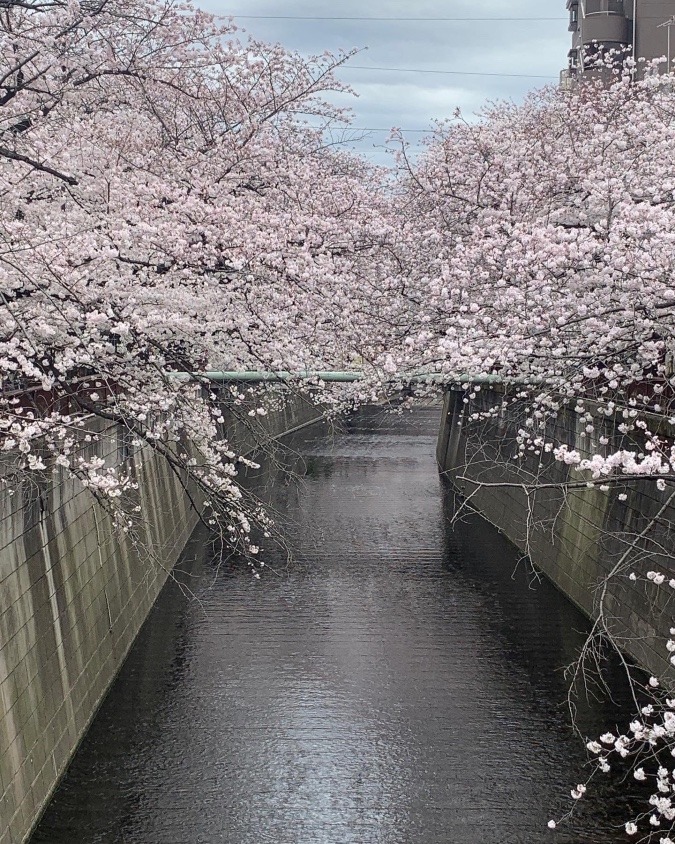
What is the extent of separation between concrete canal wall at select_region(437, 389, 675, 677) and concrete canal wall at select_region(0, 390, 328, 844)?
4778mm

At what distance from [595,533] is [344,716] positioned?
6.23 meters

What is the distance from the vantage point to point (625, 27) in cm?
4188

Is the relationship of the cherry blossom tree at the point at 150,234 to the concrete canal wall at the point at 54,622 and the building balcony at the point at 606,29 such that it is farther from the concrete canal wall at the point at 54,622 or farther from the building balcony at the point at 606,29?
the building balcony at the point at 606,29

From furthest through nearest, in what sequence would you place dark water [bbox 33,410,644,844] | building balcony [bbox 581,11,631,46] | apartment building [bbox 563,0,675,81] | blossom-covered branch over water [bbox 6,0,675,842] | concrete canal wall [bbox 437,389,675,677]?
building balcony [bbox 581,11,631,46], apartment building [bbox 563,0,675,81], concrete canal wall [bbox 437,389,675,677], dark water [bbox 33,410,644,844], blossom-covered branch over water [bbox 6,0,675,842]

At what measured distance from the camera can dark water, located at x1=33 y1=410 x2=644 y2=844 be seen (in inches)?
389

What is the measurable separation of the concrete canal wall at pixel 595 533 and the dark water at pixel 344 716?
0.80m

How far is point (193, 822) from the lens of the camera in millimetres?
9781

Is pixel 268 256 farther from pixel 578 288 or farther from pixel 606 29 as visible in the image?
pixel 606 29

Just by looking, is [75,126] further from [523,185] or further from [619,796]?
[619,796]

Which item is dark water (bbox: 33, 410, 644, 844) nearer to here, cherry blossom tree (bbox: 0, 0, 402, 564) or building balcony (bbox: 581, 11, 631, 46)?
cherry blossom tree (bbox: 0, 0, 402, 564)

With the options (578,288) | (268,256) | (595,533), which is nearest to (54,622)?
(268,256)

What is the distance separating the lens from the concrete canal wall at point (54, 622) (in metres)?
9.03

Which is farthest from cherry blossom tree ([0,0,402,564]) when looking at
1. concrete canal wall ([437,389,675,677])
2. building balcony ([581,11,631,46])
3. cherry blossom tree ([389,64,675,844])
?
building balcony ([581,11,631,46])

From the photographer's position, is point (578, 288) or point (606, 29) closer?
point (578, 288)
